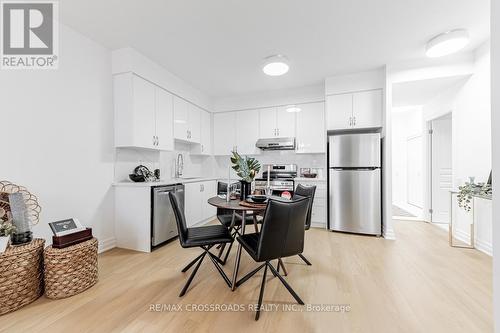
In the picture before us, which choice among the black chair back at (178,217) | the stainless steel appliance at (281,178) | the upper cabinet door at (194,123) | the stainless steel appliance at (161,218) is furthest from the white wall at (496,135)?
the upper cabinet door at (194,123)

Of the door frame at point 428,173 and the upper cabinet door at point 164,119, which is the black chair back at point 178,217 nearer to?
the upper cabinet door at point 164,119

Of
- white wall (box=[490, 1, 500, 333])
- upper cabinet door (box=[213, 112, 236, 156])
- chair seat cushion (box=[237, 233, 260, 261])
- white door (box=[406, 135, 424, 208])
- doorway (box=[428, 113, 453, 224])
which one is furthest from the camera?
white door (box=[406, 135, 424, 208])

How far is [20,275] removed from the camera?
64.3 inches

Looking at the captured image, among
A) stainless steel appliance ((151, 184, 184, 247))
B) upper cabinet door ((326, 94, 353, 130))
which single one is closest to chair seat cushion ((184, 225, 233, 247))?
stainless steel appliance ((151, 184, 184, 247))

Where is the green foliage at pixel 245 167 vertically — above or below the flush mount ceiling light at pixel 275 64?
below

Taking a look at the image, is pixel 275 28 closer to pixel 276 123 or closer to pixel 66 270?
pixel 276 123

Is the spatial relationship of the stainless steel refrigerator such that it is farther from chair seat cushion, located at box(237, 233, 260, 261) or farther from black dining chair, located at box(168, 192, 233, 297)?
black dining chair, located at box(168, 192, 233, 297)

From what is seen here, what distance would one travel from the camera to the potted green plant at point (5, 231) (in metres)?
1.58

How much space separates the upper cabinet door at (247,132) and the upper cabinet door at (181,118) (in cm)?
117

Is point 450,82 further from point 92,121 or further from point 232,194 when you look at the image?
point 92,121

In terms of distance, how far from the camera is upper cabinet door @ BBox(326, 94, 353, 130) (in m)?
3.60

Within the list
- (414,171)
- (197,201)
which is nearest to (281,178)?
(197,201)

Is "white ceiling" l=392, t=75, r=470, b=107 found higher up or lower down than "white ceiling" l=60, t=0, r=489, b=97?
lower down

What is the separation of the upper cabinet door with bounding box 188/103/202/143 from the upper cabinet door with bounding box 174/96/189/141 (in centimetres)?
11
